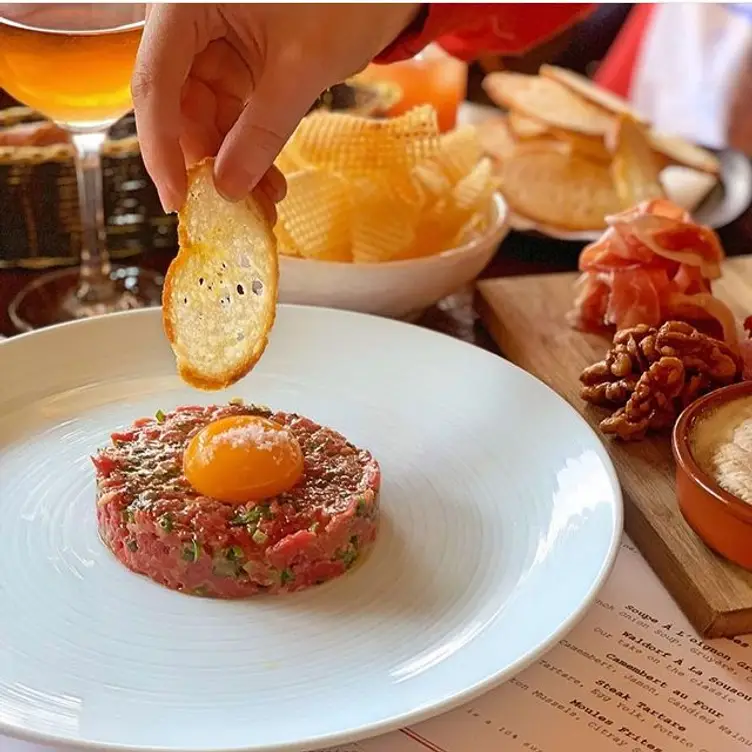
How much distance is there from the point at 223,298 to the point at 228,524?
31 centimetres

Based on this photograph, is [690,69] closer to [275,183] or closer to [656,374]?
[656,374]

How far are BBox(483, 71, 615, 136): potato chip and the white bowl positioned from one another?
0.63 meters

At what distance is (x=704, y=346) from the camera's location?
1.50 metres

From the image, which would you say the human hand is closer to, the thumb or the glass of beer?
the thumb

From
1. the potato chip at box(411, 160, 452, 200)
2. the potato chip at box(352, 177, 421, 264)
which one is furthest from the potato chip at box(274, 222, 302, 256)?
the potato chip at box(411, 160, 452, 200)

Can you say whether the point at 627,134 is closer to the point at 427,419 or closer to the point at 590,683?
the point at 427,419

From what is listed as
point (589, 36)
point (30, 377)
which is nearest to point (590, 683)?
point (30, 377)

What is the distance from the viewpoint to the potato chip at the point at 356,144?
1.80m

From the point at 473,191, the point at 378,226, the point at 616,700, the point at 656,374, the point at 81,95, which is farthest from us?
the point at 473,191

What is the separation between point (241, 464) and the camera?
48.3 inches

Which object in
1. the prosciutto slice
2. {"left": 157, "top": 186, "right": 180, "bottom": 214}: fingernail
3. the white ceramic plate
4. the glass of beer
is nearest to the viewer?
the white ceramic plate

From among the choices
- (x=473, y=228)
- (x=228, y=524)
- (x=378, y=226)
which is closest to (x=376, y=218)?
(x=378, y=226)

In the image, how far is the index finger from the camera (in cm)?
120

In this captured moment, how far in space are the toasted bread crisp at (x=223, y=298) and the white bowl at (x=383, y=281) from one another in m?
0.36
